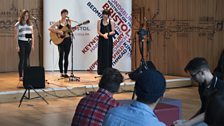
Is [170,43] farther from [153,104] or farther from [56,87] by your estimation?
[153,104]

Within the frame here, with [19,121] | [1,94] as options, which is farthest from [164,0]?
[19,121]

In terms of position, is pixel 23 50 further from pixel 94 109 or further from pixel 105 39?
pixel 94 109

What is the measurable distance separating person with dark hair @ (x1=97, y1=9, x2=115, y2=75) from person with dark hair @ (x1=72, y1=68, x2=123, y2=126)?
684 cm

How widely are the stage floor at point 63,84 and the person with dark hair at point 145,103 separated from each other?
262 inches

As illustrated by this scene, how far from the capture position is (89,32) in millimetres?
12094

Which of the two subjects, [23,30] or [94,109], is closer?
[94,109]

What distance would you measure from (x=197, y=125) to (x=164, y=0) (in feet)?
28.1

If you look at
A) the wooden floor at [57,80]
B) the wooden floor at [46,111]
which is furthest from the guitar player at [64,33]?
the wooden floor at [46,111]

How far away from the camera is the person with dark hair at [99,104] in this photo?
10.9 feet

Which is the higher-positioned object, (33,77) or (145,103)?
(145,103)

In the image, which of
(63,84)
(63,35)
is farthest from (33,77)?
(63,35)

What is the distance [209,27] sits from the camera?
10898mm

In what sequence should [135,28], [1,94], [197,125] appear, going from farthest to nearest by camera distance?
[135,28] < [1,94] < [197,125]

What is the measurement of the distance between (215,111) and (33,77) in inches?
233
